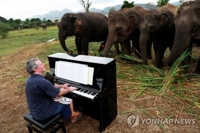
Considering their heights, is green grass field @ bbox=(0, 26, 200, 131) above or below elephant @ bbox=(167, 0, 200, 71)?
below

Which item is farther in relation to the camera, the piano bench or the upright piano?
the upright piano

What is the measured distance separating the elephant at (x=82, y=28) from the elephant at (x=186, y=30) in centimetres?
335

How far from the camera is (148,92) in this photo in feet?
13.6

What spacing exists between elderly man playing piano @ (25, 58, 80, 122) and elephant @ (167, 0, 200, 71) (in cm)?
263

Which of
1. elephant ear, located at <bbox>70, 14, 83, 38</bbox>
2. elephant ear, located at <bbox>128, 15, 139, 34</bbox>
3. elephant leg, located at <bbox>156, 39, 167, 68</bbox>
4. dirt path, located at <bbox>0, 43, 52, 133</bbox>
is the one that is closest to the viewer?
dirt path, located at <bbox>0, 43, 52, 133</bbox>

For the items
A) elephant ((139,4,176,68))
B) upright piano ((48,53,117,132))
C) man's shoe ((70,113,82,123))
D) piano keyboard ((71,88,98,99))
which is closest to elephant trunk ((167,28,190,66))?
elephant ((139,4,176,68))

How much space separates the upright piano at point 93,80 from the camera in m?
2.91

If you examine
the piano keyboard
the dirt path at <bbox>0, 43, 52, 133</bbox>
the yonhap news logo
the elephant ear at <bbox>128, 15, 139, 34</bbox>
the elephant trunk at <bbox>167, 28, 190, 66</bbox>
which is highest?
the elephant ear at <bbox>128, 15, 139, 34</bbox>

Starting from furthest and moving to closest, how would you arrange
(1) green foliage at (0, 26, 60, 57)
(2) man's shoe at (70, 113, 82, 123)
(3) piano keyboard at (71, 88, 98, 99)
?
(1) green foliage at (0, 26, 60, 57) < (2) man's shoe at (70, 113, 82, 123) < (3) piano keyboard at (71, 88, 98, 99)

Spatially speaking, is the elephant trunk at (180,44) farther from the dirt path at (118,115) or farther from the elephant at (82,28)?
the elephant at (82,28)

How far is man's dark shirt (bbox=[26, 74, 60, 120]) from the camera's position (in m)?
2.64

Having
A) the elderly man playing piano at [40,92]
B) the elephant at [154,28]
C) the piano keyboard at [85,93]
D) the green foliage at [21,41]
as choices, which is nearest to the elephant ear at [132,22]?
the elephant at [154,28]

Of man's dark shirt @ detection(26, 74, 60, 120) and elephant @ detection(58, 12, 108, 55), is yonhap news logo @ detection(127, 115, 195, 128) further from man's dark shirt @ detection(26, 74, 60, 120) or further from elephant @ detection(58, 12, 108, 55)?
elephant @ detection(58, 12, 108, 55)

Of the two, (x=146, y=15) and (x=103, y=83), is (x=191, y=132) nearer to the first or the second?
(x=103, y=83)
